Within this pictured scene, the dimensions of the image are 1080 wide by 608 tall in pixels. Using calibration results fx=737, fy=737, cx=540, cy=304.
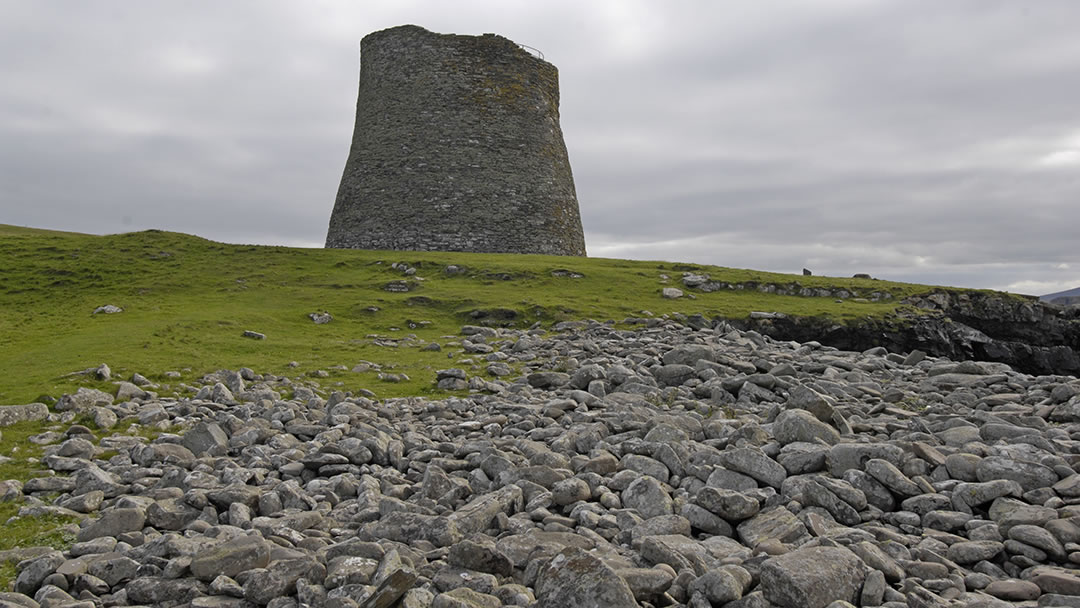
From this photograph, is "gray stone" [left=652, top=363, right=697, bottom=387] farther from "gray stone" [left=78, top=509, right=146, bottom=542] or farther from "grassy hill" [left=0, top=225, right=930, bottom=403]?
"gray stone" [left=78, top=509, right=146, bottom=542]

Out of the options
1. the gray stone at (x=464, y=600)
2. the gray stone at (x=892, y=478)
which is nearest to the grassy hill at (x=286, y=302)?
the gray stone at (x=892, y=478)

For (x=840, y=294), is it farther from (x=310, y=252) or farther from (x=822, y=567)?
(x=822, y=567)

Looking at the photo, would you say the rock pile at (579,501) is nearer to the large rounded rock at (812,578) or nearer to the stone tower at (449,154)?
the large rounded rock at (812,578)

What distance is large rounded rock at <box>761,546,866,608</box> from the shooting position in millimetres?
4895

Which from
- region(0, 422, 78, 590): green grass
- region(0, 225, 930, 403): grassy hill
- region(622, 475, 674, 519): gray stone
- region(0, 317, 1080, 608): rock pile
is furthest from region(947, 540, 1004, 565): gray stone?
region(0, 225, 930, 403): grassy hill

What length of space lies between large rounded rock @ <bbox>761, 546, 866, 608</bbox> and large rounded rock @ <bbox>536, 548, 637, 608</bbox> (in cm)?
99

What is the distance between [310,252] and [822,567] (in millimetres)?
28308

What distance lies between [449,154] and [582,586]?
112 ft

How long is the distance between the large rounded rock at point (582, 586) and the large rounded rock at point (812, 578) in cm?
99

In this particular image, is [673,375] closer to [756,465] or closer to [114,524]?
[756,465]

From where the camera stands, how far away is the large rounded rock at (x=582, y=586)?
484 cm

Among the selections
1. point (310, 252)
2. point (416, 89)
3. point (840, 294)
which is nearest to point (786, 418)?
point (840, 294)

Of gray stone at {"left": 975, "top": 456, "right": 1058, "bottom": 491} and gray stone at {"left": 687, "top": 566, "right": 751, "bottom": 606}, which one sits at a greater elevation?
gray stone at {"left": 975, "top": 456, "right": 1058, "bottom": 491}

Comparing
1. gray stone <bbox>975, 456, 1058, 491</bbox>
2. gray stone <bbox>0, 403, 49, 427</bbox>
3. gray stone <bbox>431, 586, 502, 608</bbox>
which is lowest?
gray stone <bbox>0, 403, 49, 427</bbox>
